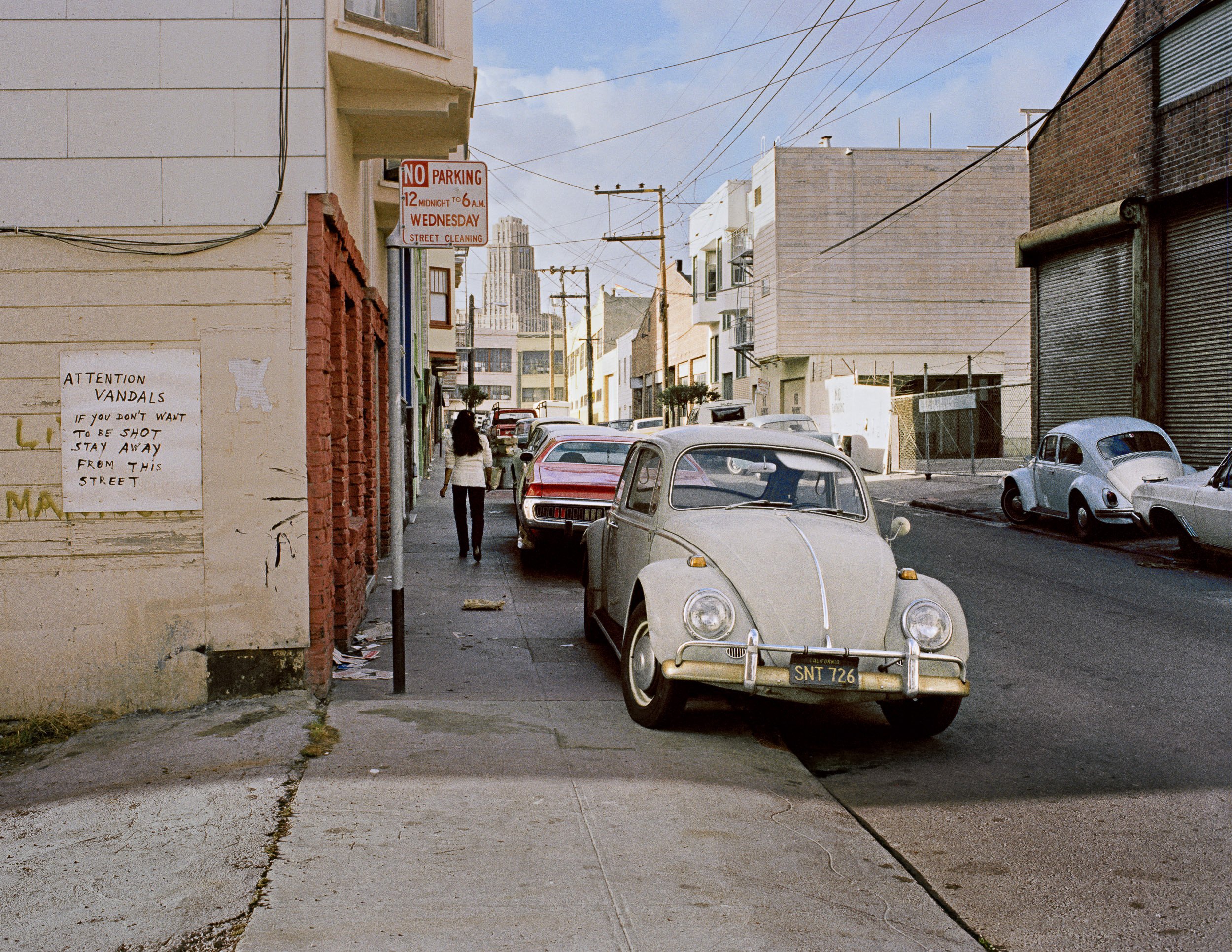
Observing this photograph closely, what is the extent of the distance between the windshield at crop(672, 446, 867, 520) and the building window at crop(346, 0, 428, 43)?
3.56m

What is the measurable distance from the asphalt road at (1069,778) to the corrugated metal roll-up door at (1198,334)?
9.11m

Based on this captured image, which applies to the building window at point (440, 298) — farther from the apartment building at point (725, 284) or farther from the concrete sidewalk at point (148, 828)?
the concrete sidewalk at point (148, 828)

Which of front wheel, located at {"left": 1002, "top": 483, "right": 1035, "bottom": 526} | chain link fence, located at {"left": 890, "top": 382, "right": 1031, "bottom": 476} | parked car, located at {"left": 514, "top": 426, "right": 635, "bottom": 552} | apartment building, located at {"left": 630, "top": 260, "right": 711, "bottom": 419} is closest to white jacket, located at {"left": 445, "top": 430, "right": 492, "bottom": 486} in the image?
parked car, located at {"left": 514, "top": 426, "right": 635, "bottom": 552}

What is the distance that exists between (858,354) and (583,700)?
114 ft

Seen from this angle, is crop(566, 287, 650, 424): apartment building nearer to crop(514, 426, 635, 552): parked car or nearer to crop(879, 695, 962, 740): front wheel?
crop(514, 426, 635, 552): parked car

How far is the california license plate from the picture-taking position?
18.1 ft

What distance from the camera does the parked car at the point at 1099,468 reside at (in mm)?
15281

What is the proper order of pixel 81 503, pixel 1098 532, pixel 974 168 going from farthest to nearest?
pixel 974 168, pixel 1098 532, pixel 81 503

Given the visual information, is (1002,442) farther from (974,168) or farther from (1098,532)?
(1098,532)

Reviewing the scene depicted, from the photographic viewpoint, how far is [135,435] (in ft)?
21.5

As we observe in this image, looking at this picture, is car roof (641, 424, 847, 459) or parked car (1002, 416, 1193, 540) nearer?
car roof (641, 424, 847, 459)

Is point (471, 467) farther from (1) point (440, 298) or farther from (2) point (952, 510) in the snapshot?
(1) point (440, 298)

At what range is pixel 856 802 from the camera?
525 centimetres

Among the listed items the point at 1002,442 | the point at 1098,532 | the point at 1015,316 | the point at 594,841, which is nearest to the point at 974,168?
the point at 1015,316
